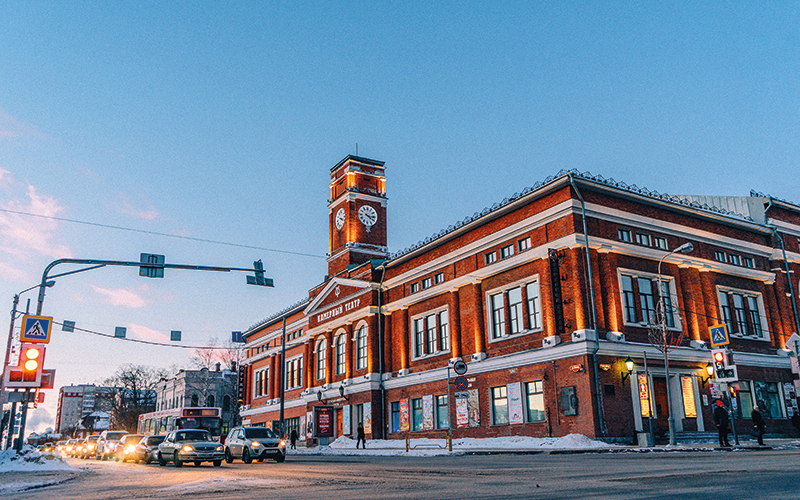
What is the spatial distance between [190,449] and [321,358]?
30635 millimetres

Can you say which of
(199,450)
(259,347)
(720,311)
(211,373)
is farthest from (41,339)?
(211,373)

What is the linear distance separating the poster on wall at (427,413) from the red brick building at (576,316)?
121 millimetres

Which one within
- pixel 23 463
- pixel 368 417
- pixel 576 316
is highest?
pixel 576 316

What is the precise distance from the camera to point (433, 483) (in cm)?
1236

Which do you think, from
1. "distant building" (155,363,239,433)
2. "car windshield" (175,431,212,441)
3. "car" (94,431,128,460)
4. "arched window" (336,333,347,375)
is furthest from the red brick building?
"distant building" (155,363,239,433)

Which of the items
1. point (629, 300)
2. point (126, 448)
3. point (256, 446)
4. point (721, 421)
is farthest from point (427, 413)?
point (721, 421)

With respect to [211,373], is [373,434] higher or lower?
lower

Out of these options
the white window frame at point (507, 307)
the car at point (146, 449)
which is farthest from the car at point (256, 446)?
the white window frame at point (507, 307)

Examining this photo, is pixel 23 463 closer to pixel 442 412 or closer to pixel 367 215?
pixel 442 412

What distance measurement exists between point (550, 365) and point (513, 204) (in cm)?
894

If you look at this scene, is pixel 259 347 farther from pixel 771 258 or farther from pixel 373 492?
pixel 373 492

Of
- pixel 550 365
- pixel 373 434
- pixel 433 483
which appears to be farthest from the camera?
pixel 373 434

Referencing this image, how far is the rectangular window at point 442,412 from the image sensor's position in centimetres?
3991

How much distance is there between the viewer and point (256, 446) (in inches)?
1026
